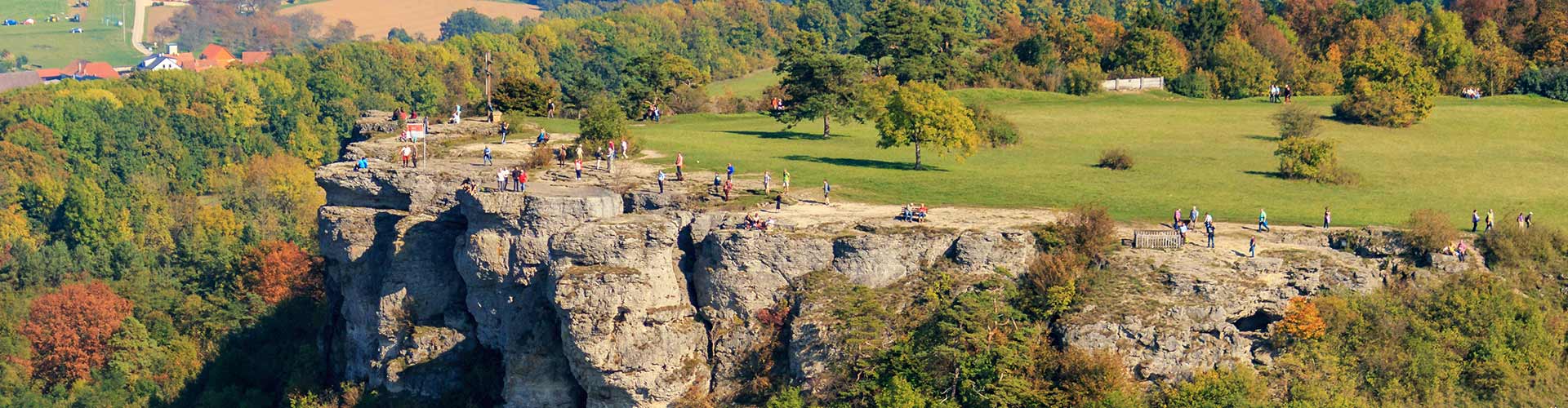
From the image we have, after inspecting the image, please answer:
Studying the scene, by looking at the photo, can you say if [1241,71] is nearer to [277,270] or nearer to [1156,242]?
[1156,242]

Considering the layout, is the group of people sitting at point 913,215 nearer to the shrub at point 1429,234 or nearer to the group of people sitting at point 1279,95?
the shrub at point 1429,234

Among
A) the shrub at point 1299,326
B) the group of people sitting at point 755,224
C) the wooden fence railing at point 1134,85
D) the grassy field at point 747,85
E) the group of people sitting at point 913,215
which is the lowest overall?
the shrub at point 1299,326

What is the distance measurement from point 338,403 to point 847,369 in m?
18.7

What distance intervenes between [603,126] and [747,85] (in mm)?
65814

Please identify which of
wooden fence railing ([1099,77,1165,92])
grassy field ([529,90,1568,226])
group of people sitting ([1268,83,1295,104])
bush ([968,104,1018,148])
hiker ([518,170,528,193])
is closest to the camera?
hiker ([518,170,528,193])

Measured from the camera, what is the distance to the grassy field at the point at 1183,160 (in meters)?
68.7

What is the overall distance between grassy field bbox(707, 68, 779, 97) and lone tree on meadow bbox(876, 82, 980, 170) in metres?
44.1

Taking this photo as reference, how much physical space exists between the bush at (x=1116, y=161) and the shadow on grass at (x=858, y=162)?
6951 millimetres

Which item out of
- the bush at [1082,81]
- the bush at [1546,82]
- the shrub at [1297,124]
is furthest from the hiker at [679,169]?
the bush at [1546,82]

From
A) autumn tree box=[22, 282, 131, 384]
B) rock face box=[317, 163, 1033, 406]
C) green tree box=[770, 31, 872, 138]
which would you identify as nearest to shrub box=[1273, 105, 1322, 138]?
green tree box=[770, 31, 872, 138]

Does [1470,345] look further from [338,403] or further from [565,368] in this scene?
[338,403]

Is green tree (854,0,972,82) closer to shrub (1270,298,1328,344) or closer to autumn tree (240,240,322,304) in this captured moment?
autumn tree (240,240,322,304)

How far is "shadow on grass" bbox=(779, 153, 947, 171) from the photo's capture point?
249 ft

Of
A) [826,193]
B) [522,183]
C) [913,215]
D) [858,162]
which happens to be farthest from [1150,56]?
[522,183]
